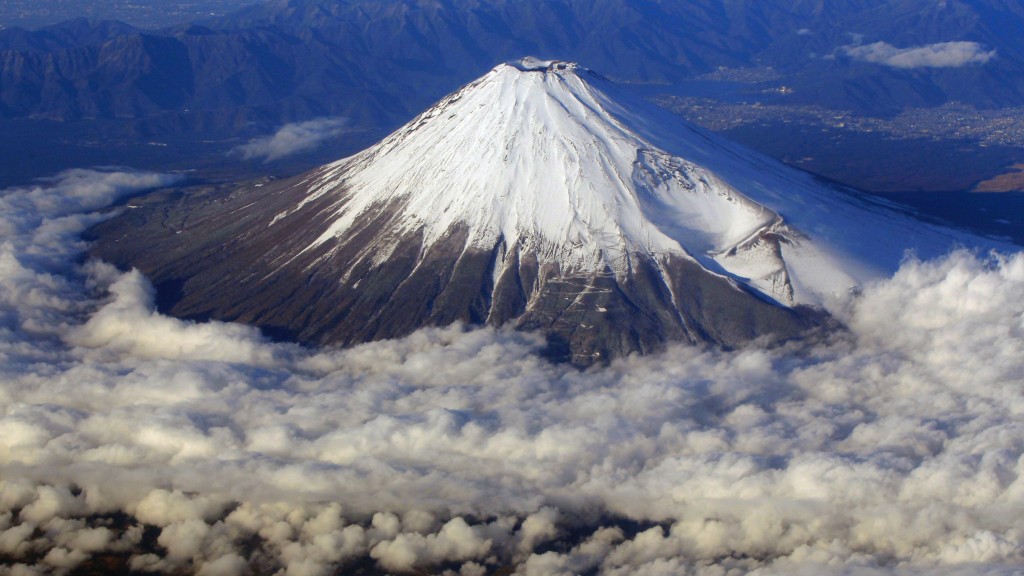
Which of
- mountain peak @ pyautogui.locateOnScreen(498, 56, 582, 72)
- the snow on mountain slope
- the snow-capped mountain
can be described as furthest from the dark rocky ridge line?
mountain peak @ pyautogui.locateOnScreen(498, 56, 582, 72)

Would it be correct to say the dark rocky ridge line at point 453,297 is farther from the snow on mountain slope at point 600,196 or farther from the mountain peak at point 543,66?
the mountain peak at point 543,66

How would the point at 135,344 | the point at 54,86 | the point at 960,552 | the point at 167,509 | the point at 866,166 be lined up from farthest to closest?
the point at 54,86 → the point at 866,166 → the point at 135,344 → the point at 167,509 → the point at 960,552

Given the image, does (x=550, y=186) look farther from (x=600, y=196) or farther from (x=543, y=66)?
(x=543, y=66)

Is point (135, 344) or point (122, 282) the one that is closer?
point (135, 344)

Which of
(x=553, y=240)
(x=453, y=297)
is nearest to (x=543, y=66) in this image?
(x=553, y=240)

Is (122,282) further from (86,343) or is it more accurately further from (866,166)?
(866,166)

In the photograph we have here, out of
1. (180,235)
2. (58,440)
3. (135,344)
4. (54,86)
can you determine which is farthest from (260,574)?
(54,86)

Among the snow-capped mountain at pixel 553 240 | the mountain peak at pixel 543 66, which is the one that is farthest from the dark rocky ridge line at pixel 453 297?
the mountain peak at pixel 543 66
